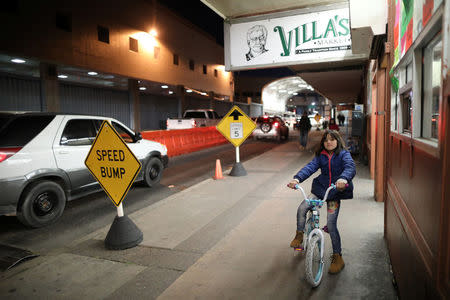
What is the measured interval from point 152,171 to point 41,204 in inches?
129

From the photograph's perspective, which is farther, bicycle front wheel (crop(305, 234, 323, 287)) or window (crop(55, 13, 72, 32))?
window (crop(55, 13, 72, 32))

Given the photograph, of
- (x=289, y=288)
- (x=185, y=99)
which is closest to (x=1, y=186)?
(x=289, y=288)

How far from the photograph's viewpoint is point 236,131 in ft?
33.4

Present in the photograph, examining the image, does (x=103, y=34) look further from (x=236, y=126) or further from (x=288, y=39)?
(x=288, y=39)

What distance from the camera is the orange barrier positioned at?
47.5ft

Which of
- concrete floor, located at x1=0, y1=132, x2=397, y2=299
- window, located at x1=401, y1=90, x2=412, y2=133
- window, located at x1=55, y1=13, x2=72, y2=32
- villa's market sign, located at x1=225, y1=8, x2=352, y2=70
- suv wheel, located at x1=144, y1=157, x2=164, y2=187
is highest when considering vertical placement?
window, located at x1=55, y1=13, x2=72, y2=32

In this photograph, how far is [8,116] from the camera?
5711mm

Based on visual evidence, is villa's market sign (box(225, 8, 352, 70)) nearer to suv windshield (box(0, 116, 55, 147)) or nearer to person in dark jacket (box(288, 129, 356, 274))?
person in dark jacket (box(288, 129, 356, 274))

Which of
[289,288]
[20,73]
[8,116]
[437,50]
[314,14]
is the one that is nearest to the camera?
[437,50]

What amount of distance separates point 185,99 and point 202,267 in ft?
98.6

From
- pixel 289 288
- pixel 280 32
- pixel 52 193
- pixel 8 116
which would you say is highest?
pixel 280 32

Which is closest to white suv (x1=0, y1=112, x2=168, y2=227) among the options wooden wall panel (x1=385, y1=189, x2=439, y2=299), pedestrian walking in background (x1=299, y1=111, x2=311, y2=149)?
wooden wall panel (x1=385, y1=189, x2=439, y2=299)

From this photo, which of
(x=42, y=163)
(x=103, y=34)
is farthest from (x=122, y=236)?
(x=103, y=34)

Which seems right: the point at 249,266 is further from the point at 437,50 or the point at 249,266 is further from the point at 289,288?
the point at 437,50
